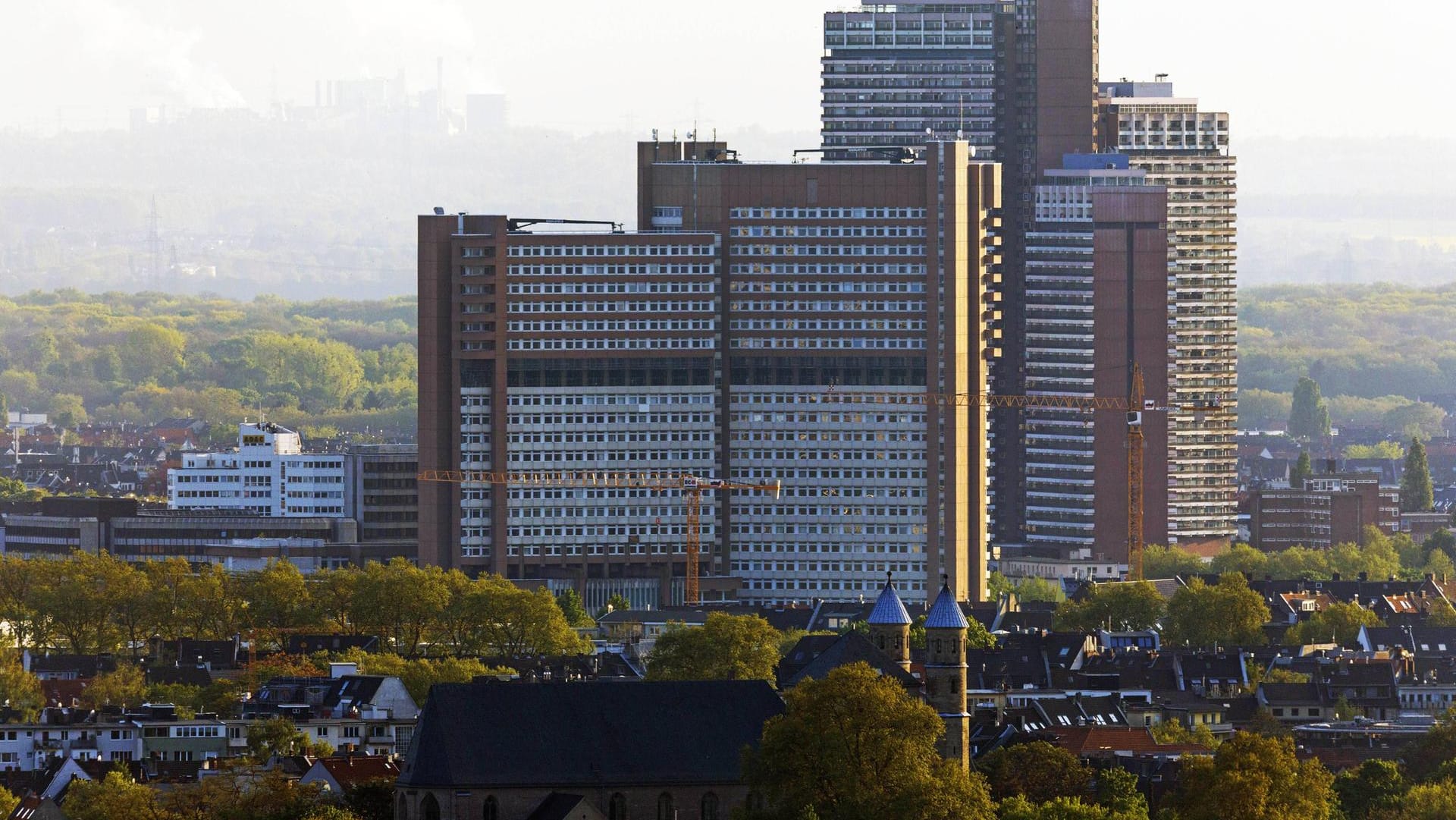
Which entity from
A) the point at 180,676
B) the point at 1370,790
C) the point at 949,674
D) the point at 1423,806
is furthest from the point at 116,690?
the point at 1423,806

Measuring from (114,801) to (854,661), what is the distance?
92.7ft

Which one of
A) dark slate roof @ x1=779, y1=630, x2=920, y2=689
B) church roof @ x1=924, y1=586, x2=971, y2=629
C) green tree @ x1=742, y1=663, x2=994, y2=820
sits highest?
church roof @ x1=924, y1=586, x2=971, y2=629

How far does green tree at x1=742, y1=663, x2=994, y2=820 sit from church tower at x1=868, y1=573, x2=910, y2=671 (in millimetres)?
20438

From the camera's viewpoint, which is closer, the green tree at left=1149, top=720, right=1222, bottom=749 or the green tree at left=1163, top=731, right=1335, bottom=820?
the green tree at left=1163, top=731, right=1335, bottom=820

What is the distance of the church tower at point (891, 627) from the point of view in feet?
511

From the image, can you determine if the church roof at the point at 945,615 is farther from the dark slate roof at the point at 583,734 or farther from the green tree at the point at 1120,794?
the green tree at the point at 1120,794

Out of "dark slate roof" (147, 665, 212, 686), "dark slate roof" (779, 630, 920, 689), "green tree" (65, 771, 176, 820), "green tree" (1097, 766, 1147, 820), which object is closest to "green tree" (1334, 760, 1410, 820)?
"green tree" (1097, 766, 1147, 820)

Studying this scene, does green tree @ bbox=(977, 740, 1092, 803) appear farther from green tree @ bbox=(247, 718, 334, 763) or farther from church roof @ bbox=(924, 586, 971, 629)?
green tree @ bbox=(247, 718, 334, 763)

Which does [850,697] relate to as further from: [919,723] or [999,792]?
[999,792]

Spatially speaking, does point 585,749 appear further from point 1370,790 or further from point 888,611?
point 1370,790

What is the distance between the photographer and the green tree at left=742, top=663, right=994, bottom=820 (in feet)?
427

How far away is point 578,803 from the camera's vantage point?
135 metres

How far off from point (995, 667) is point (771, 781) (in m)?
63.5

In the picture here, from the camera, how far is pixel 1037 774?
146 meters
